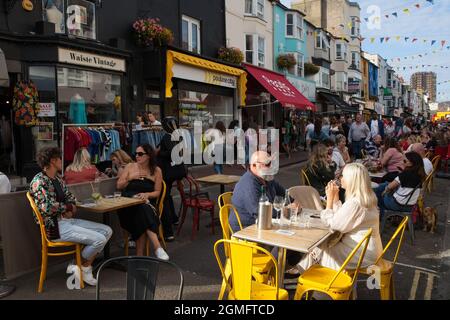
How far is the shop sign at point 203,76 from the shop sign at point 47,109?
466 centimetres

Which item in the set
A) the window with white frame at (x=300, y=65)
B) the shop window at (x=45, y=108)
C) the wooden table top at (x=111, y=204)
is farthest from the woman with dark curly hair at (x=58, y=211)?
the window with white frame at (x=300, y=65)

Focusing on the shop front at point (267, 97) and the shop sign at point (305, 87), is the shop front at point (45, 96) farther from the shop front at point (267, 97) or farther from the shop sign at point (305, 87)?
the shop sign at point (305, 87)

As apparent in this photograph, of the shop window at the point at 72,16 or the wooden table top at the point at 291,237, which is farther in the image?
the shop window at the point at 72,16

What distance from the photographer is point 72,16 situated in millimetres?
9945

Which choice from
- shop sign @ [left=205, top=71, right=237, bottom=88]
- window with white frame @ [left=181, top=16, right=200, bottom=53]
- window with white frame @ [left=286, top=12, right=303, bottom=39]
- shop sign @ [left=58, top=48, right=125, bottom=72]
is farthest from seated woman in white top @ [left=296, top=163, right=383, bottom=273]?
window with white frame @ [left=286, top=12, right=303, bottom=39]

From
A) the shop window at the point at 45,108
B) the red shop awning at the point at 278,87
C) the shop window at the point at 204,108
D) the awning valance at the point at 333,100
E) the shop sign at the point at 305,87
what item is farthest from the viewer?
the awning valance at the point at 333,100

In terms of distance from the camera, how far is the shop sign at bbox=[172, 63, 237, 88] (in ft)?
43.6

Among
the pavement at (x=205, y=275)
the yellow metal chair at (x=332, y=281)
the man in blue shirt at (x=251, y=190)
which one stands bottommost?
the pavement at (x=205, y=275)

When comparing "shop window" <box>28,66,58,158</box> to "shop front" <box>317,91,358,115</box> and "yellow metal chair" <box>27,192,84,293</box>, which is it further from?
"shop front" <box>317,91,358,115</box>

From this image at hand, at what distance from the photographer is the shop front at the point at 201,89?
43.2ft

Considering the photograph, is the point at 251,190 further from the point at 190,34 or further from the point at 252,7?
the point at 252,7

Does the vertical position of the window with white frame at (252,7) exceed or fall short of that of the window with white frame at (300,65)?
it exceeds it

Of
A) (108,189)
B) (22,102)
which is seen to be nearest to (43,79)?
(22,102)

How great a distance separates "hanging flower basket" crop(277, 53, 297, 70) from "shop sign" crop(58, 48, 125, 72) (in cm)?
1292
